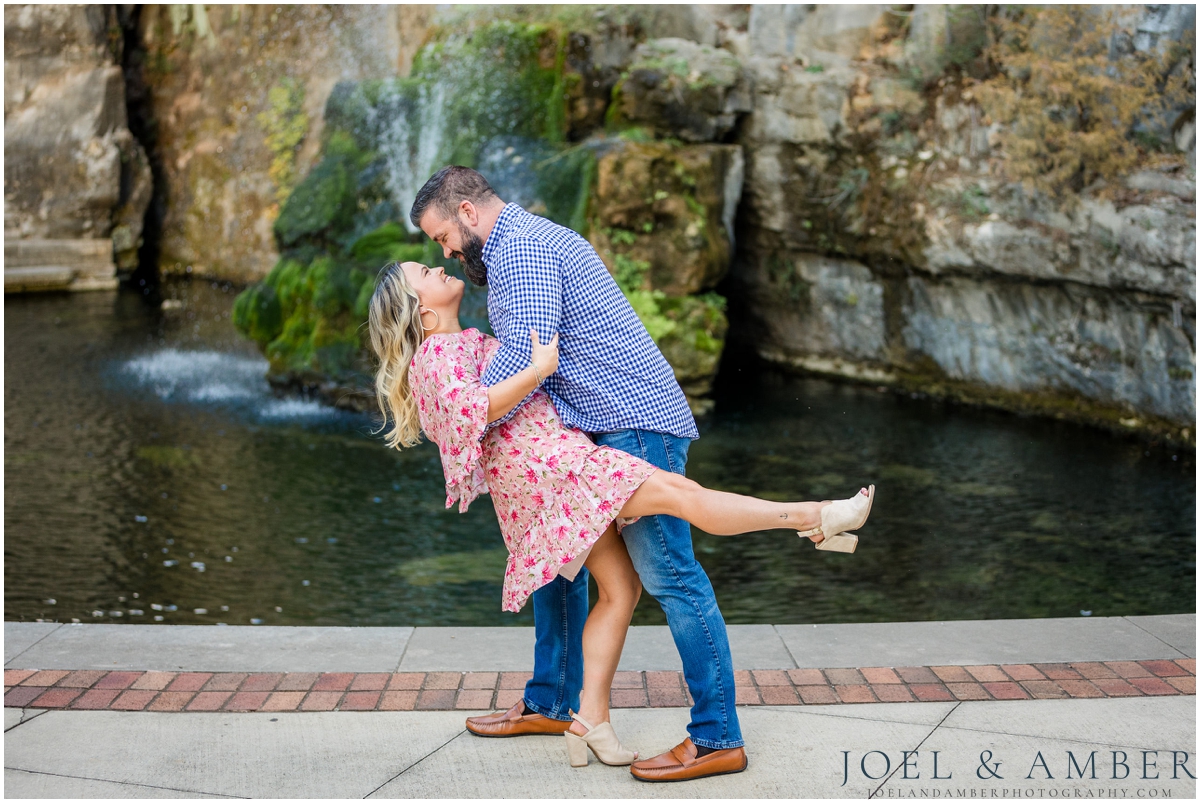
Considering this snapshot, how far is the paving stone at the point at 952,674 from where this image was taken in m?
3.61

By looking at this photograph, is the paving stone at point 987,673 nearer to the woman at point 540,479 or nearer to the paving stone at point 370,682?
A: the woman at point 540,479

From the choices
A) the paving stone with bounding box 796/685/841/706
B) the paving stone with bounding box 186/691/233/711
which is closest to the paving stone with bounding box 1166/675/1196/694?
the paving stone with bounding box 796/685/841/706

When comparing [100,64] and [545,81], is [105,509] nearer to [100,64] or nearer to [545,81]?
[545,81]

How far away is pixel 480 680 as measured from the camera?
371cm

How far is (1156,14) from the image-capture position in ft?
29.1

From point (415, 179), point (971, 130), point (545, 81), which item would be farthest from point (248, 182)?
point (971, 130)

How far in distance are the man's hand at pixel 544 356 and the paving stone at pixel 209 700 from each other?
1.58 m

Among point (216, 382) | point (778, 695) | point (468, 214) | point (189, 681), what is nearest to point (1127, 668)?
point (778, 695)

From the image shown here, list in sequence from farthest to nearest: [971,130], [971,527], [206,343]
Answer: [206,343]
[971,130]
[971,527]

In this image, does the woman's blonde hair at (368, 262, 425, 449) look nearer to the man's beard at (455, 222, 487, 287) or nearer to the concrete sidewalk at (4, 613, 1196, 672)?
the man's beard at (455, 222, 487, 287)

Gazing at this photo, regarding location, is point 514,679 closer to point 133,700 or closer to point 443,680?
point 443,680

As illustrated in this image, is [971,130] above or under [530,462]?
above

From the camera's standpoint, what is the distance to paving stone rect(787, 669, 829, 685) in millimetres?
3623

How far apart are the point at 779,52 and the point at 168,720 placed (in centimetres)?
962
